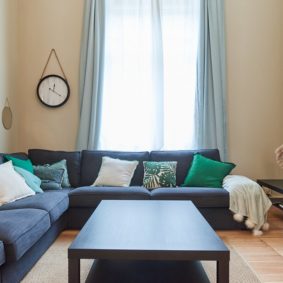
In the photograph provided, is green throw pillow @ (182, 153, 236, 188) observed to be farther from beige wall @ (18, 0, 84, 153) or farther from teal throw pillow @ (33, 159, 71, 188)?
beige wall @ (18, 0, 84, 153)

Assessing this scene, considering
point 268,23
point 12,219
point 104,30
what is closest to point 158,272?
point 12,219

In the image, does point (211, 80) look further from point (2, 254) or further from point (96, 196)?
point (2, 254)

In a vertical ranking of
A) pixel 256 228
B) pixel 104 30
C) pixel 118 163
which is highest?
pixel 104 30

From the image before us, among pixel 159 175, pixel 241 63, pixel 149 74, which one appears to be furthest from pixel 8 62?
pixel 241 63

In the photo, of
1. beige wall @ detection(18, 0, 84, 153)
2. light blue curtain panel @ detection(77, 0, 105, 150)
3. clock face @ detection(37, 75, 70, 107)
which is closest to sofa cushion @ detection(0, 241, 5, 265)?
light blue curtain panel @ detection(77, 0, 105, 150)

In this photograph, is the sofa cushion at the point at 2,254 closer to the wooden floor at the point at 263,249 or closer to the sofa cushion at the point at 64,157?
the wooden floor at the point at 263,249

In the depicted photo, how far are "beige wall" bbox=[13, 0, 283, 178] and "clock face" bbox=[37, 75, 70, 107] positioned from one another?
0.10 meters

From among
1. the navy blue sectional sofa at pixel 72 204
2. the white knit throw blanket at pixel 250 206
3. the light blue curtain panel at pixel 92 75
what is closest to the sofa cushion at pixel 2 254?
the navy blue sectional sofa at pixel 72 204

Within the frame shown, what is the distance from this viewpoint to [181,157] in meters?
3.81

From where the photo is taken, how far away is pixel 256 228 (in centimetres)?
308

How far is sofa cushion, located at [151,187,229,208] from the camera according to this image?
3.12 m

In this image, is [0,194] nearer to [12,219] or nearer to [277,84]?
[12,219]

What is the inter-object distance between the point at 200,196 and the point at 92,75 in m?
2.15

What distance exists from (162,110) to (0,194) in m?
2.28
